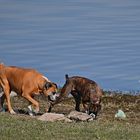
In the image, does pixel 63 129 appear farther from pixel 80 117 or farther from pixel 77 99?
pixel 77 99

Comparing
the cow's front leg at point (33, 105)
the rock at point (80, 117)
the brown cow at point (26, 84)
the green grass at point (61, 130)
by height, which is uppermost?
the brown cow at point (26, 84)

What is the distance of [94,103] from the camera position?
15516 millimetres

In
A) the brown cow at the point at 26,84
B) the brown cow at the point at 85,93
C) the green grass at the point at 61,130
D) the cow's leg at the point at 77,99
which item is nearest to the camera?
the green grass at the point at 61,130

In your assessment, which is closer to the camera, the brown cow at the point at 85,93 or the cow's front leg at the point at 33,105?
the cow's front leg at the point at 33,105

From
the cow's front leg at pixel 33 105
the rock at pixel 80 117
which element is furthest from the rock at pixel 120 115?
the cow's front leg at pixel 33 105

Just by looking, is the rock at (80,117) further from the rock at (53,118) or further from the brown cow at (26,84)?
the brown cow at (26,84)

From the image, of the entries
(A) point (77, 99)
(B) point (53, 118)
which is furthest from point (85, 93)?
(B) point (53, 118)

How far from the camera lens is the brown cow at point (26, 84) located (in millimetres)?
15023

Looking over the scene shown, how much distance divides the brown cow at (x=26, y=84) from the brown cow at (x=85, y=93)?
2.70 feet

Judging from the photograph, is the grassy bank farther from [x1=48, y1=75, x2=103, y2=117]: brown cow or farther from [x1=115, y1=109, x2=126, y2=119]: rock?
[x1=48, y1=75, x2=103, y2=117]: brown cow

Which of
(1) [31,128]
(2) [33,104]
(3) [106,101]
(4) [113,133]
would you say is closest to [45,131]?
(1) [31,128]

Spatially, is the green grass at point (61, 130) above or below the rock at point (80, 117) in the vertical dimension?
below

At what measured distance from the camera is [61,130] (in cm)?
1192

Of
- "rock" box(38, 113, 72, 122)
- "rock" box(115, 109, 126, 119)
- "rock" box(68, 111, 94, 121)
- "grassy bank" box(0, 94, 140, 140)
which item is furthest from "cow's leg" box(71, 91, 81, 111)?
"rock" box(38, 113, 72, 122)
